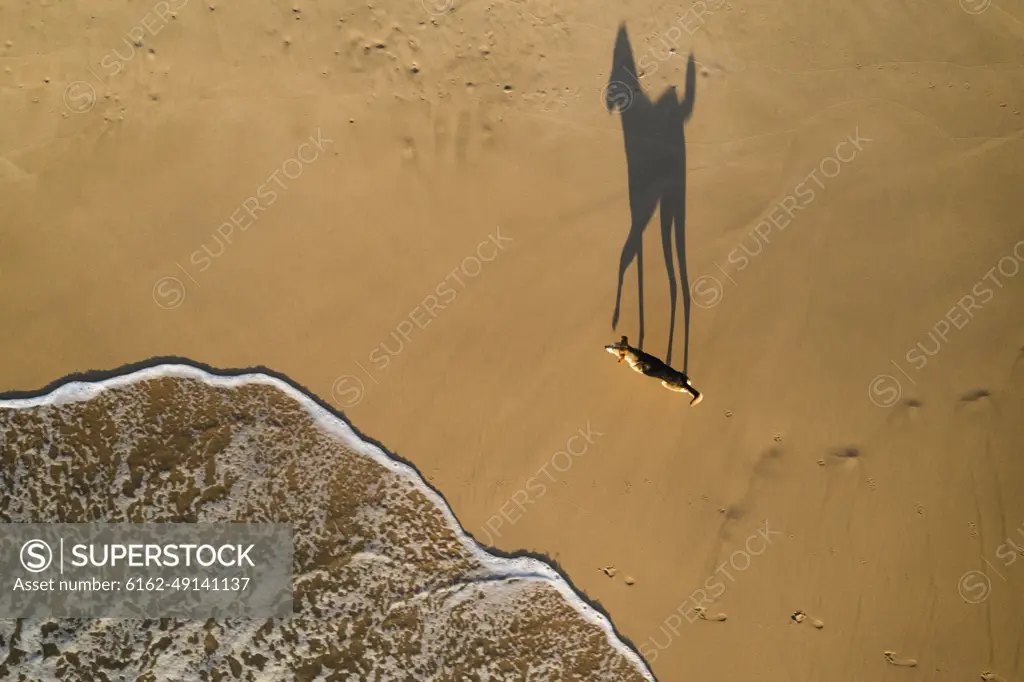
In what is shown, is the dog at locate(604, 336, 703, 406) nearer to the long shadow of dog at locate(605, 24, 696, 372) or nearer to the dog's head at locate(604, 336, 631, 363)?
Result: the dog's head at locate(604, 336, 631, 363)

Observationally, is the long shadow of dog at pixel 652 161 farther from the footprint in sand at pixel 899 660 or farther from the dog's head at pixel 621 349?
the footprint in sand at pixel 899 660

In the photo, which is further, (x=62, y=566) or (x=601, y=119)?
(x=601, y=119)

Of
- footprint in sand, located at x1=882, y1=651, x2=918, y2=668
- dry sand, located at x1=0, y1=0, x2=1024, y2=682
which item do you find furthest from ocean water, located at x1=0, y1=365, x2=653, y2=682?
footprint in sand, located at x1=882, y1=651, x2=918, y2=668

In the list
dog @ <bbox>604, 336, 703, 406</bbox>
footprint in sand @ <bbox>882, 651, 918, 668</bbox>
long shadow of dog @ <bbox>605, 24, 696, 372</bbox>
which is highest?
long shadow of dog @ <bbox>605, 24, 696, 372</bbox>

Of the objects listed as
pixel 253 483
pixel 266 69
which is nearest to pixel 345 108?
pixel 266 69

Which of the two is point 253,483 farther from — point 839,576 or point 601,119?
point 839,576

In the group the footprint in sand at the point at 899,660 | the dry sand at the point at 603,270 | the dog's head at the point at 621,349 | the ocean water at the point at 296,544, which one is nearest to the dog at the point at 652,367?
the dog's head at the point at 621,349
